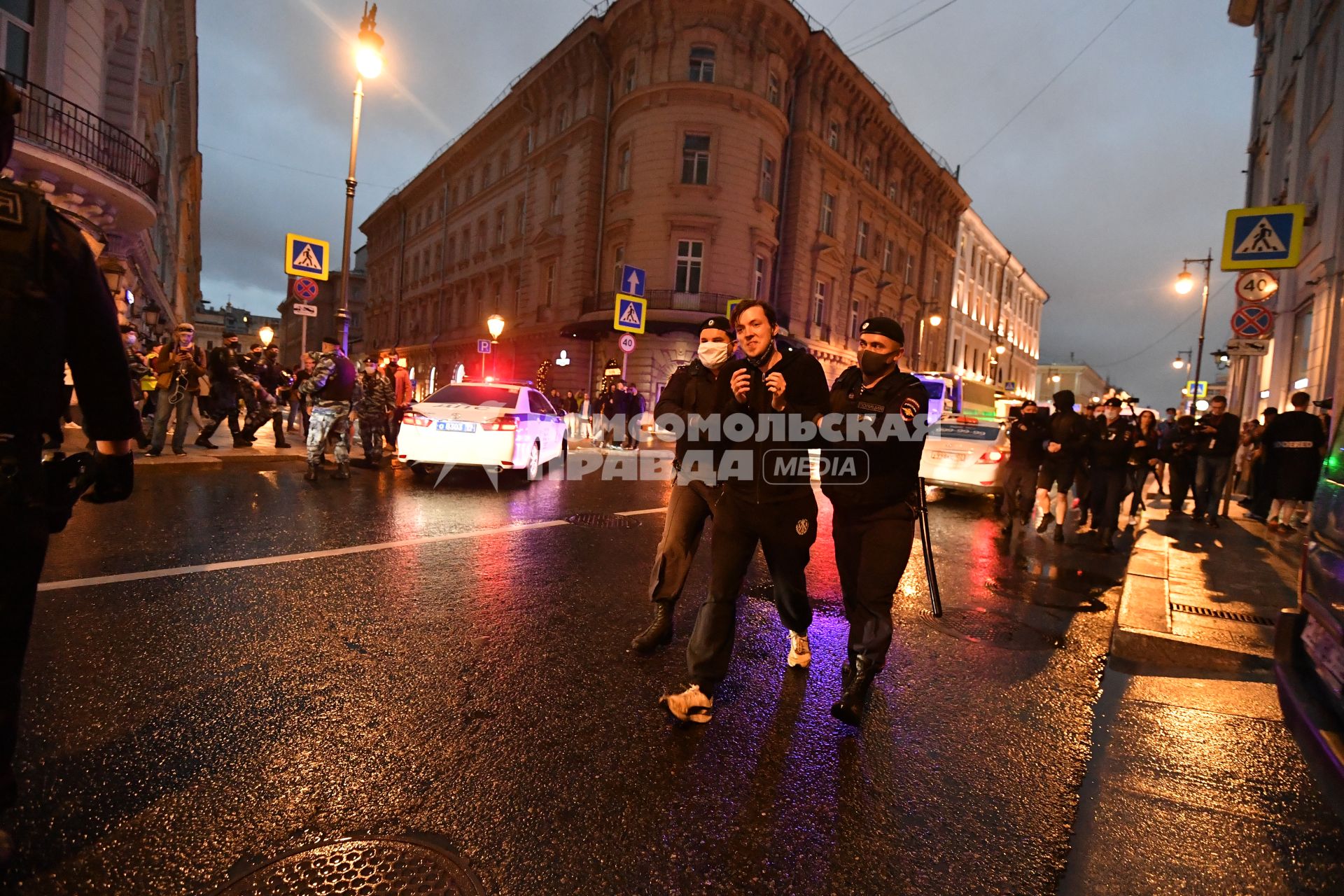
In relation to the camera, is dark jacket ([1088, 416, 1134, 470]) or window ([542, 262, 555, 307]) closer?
dark jacket ([1088, 416, 1134, 470])

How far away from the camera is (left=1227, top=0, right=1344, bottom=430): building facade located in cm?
1160

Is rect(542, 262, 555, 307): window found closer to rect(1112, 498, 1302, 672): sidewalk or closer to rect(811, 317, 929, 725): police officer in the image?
rect(1112, 498, 1302, 672): sidewalk

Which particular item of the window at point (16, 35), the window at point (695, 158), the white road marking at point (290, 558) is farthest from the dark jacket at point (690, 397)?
the window at point (695, 158)

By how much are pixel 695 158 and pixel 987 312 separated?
3703 centimetres

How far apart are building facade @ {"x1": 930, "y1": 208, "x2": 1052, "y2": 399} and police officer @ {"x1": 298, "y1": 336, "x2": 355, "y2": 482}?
1505 inches

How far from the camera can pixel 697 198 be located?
A: 26.9m

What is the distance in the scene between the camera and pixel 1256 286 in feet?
28.1

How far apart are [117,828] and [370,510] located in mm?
5445

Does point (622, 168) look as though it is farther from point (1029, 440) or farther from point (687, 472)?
point (687, 472)

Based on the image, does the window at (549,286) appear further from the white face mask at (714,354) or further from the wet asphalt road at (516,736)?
the white face mask at (714,354)

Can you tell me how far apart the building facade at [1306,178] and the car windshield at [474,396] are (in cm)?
1196

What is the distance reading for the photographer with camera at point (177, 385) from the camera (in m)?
9.47

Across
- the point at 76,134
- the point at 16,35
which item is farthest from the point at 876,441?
the point at 16,35

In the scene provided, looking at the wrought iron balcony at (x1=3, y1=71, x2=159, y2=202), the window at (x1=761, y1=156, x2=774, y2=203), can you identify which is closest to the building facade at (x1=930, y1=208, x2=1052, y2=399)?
the window at (x1=761, y1=156, x2=774, y2=203)
